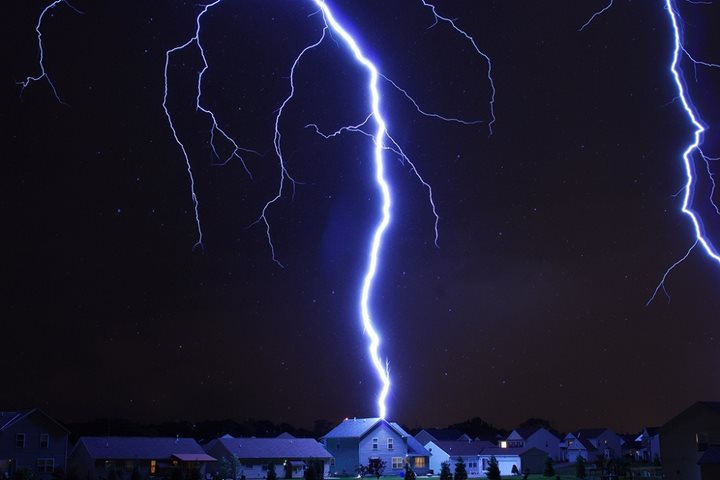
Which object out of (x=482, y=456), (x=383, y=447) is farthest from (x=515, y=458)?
(x=383, y=447)

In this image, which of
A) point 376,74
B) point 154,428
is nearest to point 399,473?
point 376,74

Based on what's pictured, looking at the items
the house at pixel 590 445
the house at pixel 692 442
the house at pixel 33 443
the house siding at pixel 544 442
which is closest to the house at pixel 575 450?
the house at pixel 590 445

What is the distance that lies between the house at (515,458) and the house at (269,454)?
1301cm

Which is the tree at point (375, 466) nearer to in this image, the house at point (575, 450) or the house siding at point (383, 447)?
the house siding at point (383, 447)

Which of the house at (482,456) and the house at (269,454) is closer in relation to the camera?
the house at (269,454)

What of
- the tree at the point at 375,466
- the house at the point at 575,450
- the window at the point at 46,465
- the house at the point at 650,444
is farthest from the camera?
the house at the point at 575,450

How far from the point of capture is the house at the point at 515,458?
186 feet

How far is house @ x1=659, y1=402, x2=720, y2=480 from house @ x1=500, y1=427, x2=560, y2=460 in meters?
34.7

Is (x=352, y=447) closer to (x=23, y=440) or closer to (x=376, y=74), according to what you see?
(x=23, y=440)

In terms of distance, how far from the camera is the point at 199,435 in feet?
297

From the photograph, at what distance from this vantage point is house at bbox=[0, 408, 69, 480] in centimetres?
4106

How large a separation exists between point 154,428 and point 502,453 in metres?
39.9

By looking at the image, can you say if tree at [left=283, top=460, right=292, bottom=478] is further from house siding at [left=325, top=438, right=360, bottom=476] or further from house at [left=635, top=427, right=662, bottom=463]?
house at [left=635, top=427, right=662, bottom=463]

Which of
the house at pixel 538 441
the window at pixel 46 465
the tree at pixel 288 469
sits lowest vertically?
the tree at pixel 288 469
